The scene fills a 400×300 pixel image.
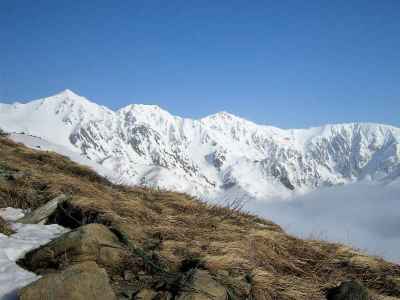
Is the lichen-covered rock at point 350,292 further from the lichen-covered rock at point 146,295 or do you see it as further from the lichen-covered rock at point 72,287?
the lichen-covered rock at point 72,287

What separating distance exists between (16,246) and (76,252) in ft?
3.34

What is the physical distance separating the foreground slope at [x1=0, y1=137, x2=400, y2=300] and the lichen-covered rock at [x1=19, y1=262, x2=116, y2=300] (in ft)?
1.92

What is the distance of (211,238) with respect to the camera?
7641 mm

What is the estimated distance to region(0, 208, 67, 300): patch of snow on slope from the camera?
4.77 m

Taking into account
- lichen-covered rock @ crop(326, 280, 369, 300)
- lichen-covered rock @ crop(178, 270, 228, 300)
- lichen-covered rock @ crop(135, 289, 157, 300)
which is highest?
lichen-covered rock @ crop(326, 280, 369, 300)

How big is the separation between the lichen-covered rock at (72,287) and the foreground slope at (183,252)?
0.59 meters

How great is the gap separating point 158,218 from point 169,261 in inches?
94.2

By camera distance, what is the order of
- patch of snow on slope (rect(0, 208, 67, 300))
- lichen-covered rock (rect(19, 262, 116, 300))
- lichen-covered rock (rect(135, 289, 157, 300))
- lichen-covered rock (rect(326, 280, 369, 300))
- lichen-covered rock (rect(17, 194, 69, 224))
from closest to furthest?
1. lichen-covered rock (rect(19, 262, 116, 300))
2. patch of snow on slope (rect(0, 208, 67, 300))
3. lichen-covered rock (rect(135, 289, 157, 300))
4. lichen-covered rock (rect(326, 280, 369, 300))
5. lichen-covered rock (rect(17, 194, 69, 224))

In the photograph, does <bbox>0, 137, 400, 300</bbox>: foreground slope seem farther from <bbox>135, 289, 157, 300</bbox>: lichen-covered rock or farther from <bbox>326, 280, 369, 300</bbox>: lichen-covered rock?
<bbox>326, 280, 369, 300</bbox>: lichen-covered rock

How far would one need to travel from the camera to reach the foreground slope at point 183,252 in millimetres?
5582

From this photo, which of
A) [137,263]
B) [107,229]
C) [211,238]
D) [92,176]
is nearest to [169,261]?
[137,263]

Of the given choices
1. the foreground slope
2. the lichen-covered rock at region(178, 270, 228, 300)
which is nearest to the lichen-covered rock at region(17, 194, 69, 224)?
the foreground slope

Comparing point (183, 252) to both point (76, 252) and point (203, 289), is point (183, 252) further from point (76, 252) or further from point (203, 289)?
point (76, 252)

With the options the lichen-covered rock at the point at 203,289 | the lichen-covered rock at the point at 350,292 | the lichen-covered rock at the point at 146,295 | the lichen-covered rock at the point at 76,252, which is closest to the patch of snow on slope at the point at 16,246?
the lichen-covered rock at the point at 76,252
